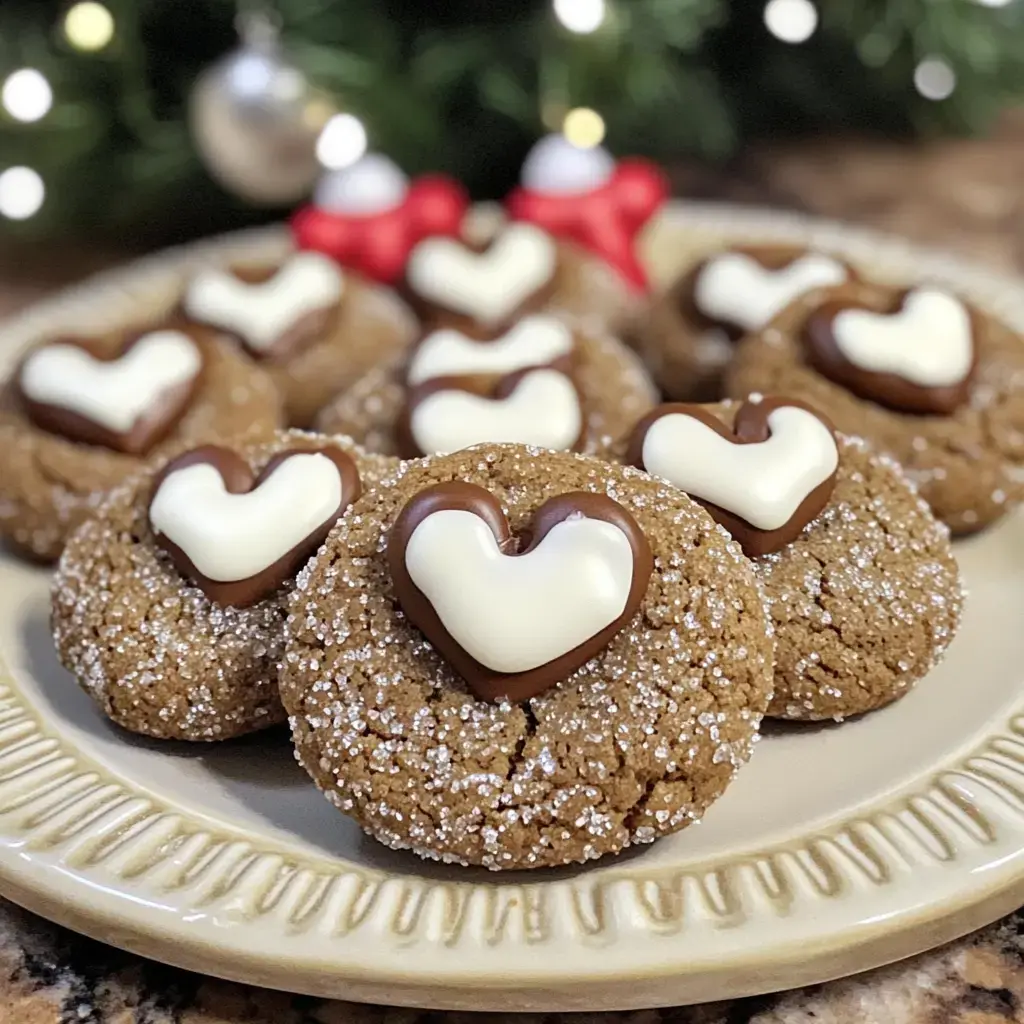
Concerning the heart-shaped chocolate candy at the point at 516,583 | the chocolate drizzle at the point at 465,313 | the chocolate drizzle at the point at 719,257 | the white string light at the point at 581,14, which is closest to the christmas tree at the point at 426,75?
the white string light at the point at 581,14

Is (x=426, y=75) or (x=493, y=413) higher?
(x=426, y=75)

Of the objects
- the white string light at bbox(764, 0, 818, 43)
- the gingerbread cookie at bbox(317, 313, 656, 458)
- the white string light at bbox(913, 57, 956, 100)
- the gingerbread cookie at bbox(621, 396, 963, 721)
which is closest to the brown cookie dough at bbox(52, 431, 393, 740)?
the gingerbread cookie at bbox(317, 313, 656, 458)

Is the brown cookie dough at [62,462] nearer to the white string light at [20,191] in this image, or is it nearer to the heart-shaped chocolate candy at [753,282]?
the heart-shaped chocolate candy at [753,282]

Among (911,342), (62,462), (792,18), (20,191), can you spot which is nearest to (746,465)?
(911,342)

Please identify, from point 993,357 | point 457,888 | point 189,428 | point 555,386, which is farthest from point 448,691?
point 993,357

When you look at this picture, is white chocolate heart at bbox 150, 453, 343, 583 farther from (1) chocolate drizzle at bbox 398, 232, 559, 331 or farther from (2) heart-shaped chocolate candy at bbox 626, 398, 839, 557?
(1) chocolate drizzle at bbox 398, 232, 559, 331

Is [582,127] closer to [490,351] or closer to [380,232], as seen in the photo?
[380,232]
